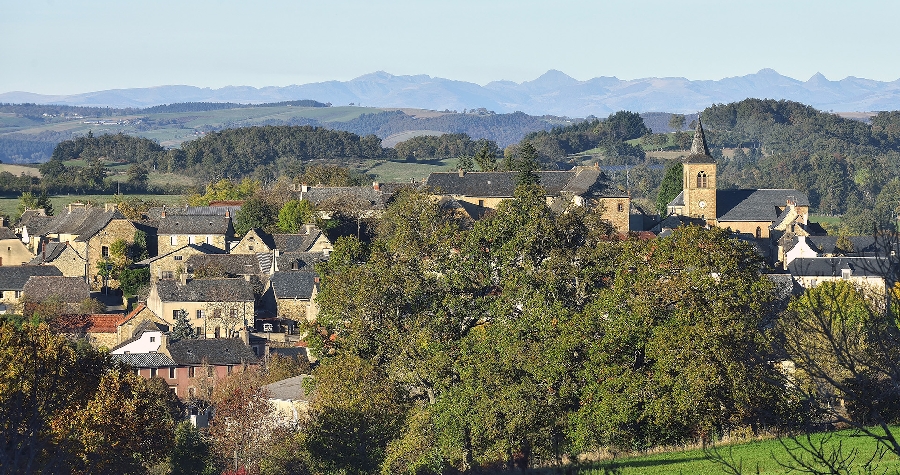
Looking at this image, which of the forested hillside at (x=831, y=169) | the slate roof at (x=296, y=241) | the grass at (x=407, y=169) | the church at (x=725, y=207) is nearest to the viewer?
the slate roof at (x=296, y=241)

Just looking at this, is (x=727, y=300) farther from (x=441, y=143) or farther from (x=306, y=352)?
(x=441, y=143)

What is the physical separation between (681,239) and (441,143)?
16806cm

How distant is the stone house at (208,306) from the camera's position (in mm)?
55969

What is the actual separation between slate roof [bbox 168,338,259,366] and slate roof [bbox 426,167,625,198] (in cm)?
3326

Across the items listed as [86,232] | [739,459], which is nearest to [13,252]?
[86,232]

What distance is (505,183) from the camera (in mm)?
88250

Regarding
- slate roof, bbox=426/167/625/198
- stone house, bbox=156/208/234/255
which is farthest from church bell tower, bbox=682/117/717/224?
stone house, bbox=156/208/234/255

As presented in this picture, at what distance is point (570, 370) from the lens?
2828cm

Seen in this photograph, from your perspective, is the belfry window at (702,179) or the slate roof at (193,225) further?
the belfry window at (702,179)

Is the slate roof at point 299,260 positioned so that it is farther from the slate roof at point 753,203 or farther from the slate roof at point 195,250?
the slate roof at point 753,203

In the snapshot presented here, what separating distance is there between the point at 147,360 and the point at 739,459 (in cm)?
3031

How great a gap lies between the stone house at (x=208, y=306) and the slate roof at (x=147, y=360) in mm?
7379

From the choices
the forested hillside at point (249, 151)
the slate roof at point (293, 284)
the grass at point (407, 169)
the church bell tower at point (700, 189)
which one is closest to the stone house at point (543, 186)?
the church bell tower at point (700, 189)

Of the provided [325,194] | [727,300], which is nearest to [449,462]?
[727,300]
